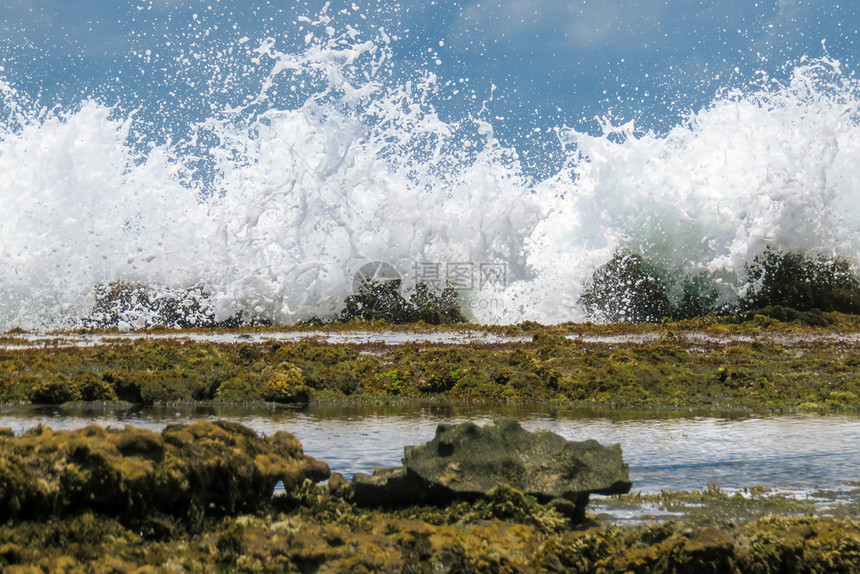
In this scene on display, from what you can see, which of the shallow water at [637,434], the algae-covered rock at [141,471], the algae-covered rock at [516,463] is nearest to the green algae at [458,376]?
the shallow water at [637,434]

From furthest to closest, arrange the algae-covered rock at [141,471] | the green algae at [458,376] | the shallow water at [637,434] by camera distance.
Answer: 1. the green algae at [458,376]
2. the shallow water at [637,434]
3. the algae-covered rock at [141,471]

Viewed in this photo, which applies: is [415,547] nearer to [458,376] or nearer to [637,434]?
[637,434]

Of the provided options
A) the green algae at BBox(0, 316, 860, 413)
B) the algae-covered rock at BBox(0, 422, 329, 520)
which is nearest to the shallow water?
the green algae at BBox(0, 316, 860, 413)

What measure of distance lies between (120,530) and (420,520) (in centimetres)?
247

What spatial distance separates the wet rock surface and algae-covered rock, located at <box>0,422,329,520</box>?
2.98 feet

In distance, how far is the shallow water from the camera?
1002cm

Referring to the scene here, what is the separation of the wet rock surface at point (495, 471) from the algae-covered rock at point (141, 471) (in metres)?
0.91

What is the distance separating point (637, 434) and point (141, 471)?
9.35m

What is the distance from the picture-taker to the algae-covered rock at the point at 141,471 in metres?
5.85

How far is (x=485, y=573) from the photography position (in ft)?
18.9
